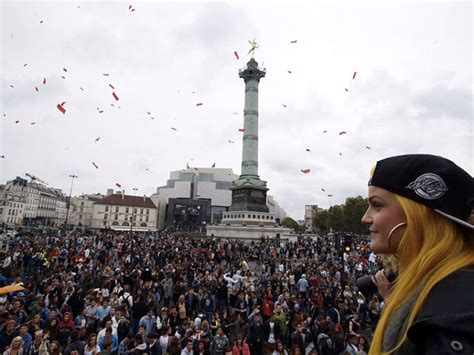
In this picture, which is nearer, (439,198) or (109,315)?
(439,198)

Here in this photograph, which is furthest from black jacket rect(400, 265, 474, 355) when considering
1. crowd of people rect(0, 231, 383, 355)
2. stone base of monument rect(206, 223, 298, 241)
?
stone base of monument rect(206, 223, 298, 241)

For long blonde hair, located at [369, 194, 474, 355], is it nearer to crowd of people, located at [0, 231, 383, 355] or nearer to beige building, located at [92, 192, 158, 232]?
crowd of people, located at [0, 231, 383, 355]

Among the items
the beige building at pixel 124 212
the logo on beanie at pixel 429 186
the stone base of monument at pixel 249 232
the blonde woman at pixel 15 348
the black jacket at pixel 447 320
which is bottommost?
the blonde woman at pixel 15 348

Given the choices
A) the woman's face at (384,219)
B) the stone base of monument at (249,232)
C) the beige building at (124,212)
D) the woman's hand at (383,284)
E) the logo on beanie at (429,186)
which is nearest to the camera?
the logo on beanie at (429,186)

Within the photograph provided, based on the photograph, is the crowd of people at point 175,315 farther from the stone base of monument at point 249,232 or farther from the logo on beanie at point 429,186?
the stone base of monument at point 249,232

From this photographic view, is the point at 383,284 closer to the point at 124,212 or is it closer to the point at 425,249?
the point at 425,249

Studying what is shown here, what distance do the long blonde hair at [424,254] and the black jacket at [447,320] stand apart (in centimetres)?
4

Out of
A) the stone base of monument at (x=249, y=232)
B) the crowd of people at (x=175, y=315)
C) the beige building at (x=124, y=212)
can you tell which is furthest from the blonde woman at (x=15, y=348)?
the beige building at (x=124, y=212)

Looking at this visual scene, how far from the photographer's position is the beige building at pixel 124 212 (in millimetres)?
88188

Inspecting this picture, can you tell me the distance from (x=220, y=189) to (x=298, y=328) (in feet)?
325

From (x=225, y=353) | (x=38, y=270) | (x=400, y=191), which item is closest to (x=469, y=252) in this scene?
(x=400, y=191)

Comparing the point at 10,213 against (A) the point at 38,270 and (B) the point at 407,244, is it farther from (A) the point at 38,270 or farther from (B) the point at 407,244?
(B) the point at 407,244

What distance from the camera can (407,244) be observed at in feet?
4.12

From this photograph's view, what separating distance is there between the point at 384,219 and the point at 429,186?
23 cm
